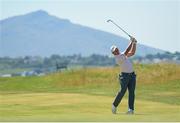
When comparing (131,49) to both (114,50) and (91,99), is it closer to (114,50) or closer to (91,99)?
(114,50)

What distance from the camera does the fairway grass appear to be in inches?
611

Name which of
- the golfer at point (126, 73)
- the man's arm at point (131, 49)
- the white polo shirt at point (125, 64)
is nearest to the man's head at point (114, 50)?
the golfer at point (126, 73)

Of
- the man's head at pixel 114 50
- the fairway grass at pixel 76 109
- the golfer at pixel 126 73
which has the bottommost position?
the fairway grass at pixel 76 109

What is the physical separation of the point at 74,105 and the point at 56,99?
2820 millimetres

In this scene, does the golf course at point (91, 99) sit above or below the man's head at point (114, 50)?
below

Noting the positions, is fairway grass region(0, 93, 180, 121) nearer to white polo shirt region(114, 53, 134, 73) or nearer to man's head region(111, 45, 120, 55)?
white polo shirt region(114, 53, 134, 73)

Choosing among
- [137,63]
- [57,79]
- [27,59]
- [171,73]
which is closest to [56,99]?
[171,73]

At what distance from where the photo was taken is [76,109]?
61.2ft

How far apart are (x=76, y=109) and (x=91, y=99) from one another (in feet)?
11.3

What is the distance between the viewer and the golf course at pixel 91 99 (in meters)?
16.1

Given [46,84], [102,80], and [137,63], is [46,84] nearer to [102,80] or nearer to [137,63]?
[102,80]

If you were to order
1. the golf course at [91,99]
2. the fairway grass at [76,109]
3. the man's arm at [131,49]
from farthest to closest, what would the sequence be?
the man's arm at [131,49] < the golf course at [91,99] < the fairway grass at [76,109]

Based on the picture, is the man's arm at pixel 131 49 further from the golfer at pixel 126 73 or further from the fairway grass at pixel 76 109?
the fairway grass at pixel 76 109

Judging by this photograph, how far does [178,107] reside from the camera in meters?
19.2
